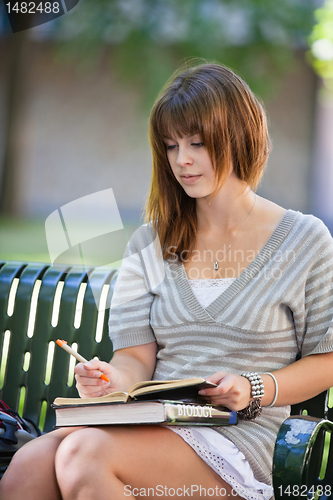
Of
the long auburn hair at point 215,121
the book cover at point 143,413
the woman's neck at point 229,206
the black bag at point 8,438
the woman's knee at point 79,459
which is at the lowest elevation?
the black bag at point 8,438

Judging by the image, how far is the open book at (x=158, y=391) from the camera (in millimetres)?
1192

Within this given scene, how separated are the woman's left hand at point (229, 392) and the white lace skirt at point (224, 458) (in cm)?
9

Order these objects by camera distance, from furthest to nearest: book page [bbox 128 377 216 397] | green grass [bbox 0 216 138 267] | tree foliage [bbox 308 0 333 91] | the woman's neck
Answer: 1. tree foliage [bbox 308 0 333 91]
2. green grass [bbox 0 216 138 267]
3. the woman's neck
4. book page [bbox 128 377 216 397]

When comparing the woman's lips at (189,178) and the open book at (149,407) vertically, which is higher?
the woman's lips at (189,178)

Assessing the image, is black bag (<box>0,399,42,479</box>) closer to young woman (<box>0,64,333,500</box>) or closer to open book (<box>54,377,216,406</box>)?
young woman (<box>0,64,333,500</box>)

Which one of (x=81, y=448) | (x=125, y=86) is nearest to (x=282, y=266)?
(x=81, y=448)

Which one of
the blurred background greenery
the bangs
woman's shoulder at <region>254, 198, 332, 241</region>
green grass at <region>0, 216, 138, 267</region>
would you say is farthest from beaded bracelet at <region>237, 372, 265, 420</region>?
the blurred background greenery

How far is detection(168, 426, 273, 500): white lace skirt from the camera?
4.44ft

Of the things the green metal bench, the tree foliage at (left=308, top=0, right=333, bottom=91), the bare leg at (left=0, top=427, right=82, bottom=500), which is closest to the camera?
the bare leg at (left=0, top=427, right=82, bottom=500)

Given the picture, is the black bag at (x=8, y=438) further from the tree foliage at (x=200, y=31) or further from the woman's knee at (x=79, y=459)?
the tree foliage at (x=200, y=31)

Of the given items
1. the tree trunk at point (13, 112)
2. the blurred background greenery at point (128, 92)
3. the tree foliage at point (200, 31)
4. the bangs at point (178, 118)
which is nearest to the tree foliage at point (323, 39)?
the blurred background greenery at point (128, 92)

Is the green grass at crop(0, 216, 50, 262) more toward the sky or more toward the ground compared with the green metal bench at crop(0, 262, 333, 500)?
more toward the sky

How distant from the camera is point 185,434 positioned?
1364 mm

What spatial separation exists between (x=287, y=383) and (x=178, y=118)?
0.80 meters
